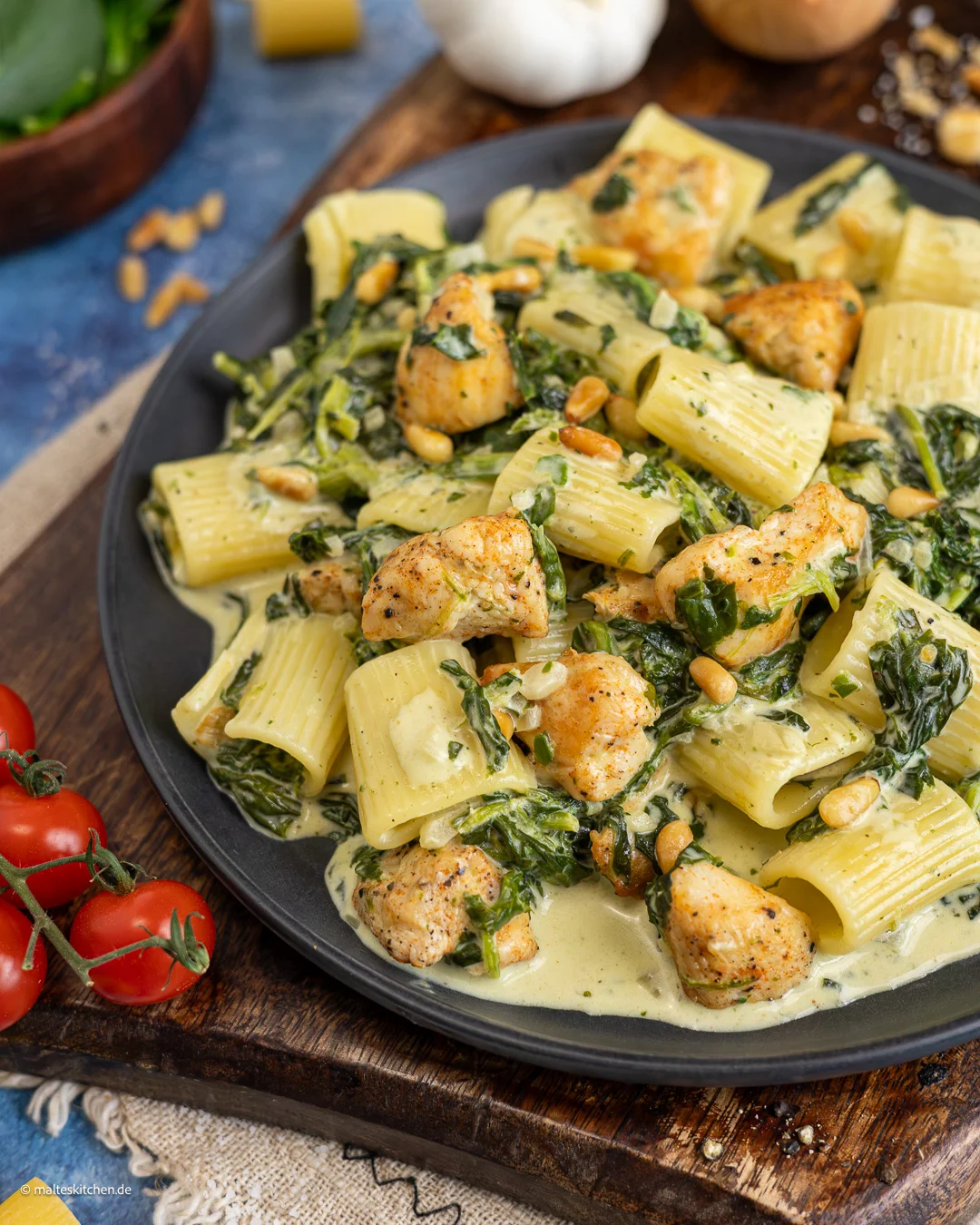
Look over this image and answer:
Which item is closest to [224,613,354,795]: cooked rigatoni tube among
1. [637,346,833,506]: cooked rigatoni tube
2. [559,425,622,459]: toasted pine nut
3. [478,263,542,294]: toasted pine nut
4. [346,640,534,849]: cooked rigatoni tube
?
[346,640,534,849]: cooked rigatoni tube

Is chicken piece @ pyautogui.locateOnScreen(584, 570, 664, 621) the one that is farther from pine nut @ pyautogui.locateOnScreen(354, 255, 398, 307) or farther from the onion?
the onion

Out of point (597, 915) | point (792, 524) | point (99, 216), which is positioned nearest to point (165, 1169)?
point (597, 915)

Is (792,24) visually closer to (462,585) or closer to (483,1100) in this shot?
(462,585)

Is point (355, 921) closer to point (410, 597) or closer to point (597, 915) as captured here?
point (597, 915)

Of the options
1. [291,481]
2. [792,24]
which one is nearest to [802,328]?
[291,481]

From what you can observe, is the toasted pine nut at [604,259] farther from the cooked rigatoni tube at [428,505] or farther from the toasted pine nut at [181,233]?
the toasted pine nut at [181,233]

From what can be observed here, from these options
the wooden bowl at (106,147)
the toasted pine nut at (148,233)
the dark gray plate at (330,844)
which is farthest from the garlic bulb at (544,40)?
the toasted pine nut at (148,233)

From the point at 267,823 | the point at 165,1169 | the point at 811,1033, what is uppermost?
the point at 267,823
